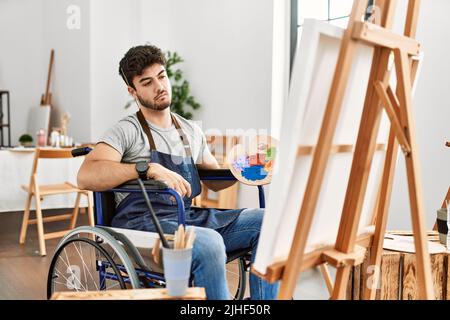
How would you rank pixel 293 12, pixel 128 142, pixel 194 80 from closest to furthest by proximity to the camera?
pixel 128 142 < pixel 293 12 < pixel 194 80

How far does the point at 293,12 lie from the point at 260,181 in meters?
2.90

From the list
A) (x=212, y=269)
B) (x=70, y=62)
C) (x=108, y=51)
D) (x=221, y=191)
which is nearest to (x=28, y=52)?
(x=70, y=62)

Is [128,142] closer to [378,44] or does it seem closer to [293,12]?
[378,44]

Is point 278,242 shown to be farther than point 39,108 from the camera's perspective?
No

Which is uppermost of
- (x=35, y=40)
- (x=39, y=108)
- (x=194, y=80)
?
(x=35, y=40)

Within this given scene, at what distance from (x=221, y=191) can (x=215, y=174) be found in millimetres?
2567

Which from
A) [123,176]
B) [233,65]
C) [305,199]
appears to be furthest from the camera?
[233,65]

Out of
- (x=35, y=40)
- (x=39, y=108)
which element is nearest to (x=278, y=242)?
(x=39, y=108)

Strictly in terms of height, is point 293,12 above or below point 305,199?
above

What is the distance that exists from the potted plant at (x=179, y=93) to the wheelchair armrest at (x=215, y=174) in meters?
3.27

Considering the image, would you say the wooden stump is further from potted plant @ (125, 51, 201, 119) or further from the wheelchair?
potted plant @ (125, 51, 201, 119)

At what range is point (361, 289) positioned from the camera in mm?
2002

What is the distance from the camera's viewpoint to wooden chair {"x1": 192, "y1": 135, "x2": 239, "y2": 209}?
471 centimetres

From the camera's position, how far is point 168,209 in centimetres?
189
